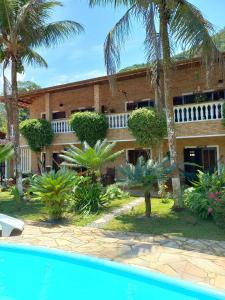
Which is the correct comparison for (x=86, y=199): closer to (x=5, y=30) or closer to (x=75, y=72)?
(x=5, y=30)

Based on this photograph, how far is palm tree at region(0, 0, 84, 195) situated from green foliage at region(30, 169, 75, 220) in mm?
4521

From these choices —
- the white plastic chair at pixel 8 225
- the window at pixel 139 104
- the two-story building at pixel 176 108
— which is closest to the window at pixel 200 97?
the two-story building at pixel 176 108

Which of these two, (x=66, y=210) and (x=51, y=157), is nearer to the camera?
(x=66, y=210)

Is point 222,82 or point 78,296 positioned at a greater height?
point 222,82

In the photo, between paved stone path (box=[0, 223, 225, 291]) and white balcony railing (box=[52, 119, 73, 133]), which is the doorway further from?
paved stone path (box=[0, 223, 225, 291])

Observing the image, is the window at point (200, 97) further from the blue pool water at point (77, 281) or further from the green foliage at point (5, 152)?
the blue pool water at point (77, 281)

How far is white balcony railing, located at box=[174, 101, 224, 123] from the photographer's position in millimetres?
15227

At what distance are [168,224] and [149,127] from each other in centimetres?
598

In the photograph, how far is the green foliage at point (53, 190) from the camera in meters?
11.5

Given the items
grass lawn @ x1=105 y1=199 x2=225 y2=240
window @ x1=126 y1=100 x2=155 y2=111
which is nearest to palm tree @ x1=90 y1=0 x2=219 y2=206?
grass lawn @ x1=105 y1=199 x2=225 y2=240

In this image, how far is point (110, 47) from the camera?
12195mm

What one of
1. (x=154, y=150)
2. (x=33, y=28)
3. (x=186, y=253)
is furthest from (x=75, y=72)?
(x=186, y=253)

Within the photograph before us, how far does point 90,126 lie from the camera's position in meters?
18.0

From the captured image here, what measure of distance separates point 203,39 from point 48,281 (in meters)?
8.52
